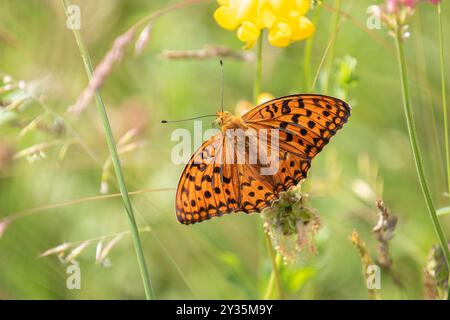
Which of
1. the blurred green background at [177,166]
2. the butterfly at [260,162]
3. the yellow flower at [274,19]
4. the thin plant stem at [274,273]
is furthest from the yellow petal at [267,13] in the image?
the thin plant stem at [274,273]

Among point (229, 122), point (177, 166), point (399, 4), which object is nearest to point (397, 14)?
point (399, 4)

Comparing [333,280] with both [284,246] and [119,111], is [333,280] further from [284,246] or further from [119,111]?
[119,111]

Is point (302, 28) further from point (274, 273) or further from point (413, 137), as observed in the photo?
point (274, 273)

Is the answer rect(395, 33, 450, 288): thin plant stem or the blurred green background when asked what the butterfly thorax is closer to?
the blurred green background

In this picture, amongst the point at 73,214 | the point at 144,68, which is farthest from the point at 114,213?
the point at 144,68

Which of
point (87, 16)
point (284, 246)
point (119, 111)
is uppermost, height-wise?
point (87, 16)

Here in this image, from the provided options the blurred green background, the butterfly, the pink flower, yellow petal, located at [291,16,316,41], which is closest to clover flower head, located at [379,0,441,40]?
the pink flower
